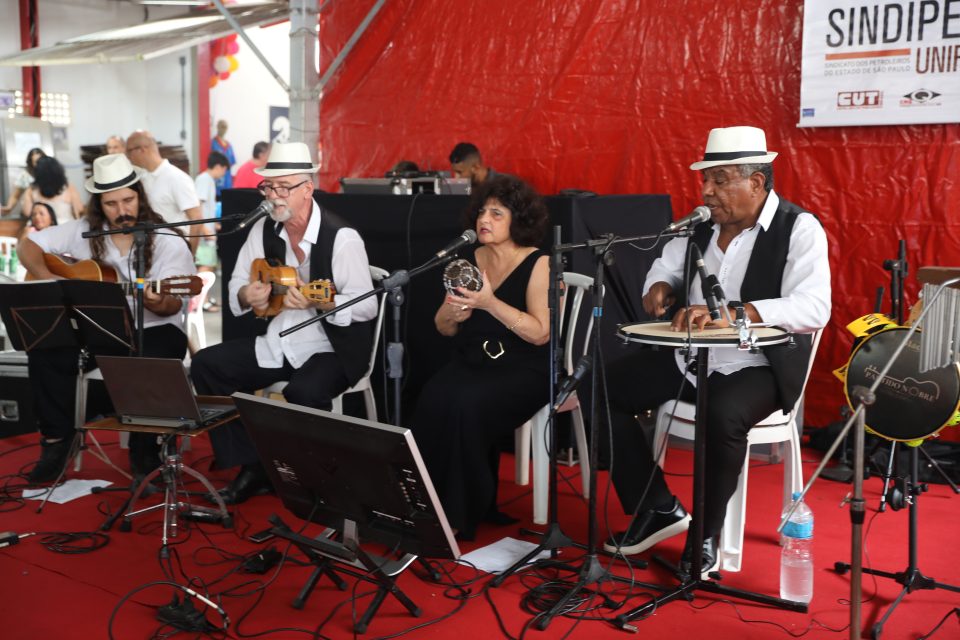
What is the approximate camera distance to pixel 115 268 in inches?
180

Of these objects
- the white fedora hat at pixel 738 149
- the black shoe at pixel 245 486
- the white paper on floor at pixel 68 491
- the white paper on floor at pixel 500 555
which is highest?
the white fedora hat at pixel 738 149

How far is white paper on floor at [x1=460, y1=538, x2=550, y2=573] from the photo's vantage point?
11.2ft

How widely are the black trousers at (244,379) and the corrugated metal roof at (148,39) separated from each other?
20.9 ft

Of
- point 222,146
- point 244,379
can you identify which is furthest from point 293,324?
point 222,146

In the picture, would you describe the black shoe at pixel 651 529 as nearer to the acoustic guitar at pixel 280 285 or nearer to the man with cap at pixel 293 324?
the man with cap at pixel 293 324

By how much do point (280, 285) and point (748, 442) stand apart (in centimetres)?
199

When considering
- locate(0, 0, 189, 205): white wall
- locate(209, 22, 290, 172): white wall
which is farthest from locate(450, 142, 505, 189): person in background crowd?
locate(209, 22, 290, 172): white wall

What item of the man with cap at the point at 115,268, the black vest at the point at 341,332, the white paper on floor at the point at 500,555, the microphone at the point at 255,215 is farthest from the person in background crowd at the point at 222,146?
the white paper on floor at the point at 500,555

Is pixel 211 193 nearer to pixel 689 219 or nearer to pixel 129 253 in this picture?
pixel 129 253

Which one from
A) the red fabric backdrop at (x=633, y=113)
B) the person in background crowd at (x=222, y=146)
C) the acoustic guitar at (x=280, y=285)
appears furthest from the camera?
the person in background crowd at (x=222, y=146)

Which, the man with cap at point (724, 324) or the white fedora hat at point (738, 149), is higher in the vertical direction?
the white fedora hat at point (738, 149)

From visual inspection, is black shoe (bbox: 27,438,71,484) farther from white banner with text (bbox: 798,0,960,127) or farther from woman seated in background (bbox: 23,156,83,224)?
woman seated in background (bbox: 23,156,83,224)

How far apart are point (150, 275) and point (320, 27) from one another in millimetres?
3399

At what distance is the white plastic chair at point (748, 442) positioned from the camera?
3.34m
